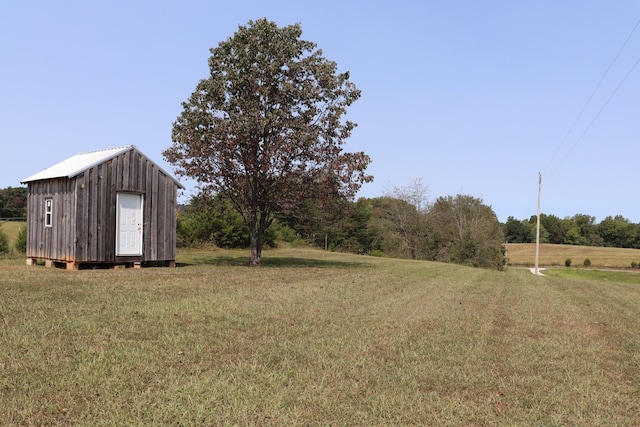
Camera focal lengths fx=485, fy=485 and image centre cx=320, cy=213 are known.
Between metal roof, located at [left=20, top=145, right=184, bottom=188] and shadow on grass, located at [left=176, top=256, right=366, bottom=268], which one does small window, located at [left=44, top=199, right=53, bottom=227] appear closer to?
metal roof, located at [left=20, top=145, right=184, bottom=188]

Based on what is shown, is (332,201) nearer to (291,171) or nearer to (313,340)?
(291,171)

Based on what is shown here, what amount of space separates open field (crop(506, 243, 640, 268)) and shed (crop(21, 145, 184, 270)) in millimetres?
75399

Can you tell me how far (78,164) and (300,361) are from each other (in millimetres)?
14219

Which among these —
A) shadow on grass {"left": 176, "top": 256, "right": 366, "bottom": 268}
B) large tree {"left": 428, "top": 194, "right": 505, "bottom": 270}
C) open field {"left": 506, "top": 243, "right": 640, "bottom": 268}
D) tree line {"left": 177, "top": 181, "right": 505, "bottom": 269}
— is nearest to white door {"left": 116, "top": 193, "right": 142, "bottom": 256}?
shadow on grass {"left": 176, "top": 256, "right": 366, "bottom": 268}

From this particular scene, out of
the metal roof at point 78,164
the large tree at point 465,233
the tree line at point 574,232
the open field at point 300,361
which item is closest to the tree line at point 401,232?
the large tree at point 465,233

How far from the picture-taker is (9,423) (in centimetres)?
365

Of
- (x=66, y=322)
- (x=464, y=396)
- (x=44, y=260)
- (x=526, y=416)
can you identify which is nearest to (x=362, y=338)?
(x=464, y=396)

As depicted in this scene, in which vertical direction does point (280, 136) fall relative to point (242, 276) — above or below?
above

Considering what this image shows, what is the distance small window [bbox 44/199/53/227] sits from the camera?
1662 cm

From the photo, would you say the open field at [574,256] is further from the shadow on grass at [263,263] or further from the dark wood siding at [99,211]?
the dark wood siding at [99,211]

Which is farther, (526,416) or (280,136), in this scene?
(280,136)

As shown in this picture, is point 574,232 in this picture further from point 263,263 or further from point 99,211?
point 99,211

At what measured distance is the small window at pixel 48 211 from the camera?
54.5ft

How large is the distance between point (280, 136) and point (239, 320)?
36.9ft
